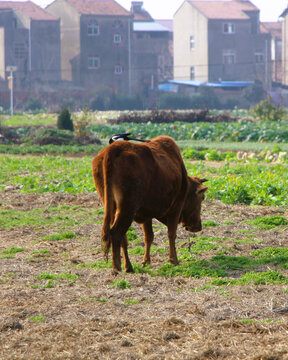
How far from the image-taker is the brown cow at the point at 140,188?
723cm

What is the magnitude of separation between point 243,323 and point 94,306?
152 centimetres

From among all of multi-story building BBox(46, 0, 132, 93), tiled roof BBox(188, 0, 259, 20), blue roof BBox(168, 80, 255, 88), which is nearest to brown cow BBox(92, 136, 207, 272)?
blue roof BBox(168, 80, 255, 88)

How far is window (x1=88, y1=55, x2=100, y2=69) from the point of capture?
71.8m

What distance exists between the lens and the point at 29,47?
6975 centimetres

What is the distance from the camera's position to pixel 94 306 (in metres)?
6.20

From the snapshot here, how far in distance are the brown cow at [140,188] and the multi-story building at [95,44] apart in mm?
63183

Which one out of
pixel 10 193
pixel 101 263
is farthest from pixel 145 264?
pixel 10 193

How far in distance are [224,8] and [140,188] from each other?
72.6 meters

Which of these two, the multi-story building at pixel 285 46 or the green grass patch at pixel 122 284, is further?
the multi-story building at pixel 285 46

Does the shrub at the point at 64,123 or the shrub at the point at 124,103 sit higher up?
the shrub at the point at 124,103

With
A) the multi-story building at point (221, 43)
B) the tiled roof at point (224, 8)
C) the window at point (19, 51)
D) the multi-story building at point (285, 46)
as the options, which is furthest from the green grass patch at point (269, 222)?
the multi-story building at point (285, 46)

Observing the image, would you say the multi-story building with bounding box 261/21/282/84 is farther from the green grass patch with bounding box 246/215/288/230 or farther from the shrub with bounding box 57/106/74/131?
the green grass patch with bounding box 246/215/288/230

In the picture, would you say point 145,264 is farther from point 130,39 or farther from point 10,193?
point 130,39

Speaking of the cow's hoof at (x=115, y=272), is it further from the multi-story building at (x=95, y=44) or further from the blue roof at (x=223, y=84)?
the multi-story building at (x=95, y=44)
